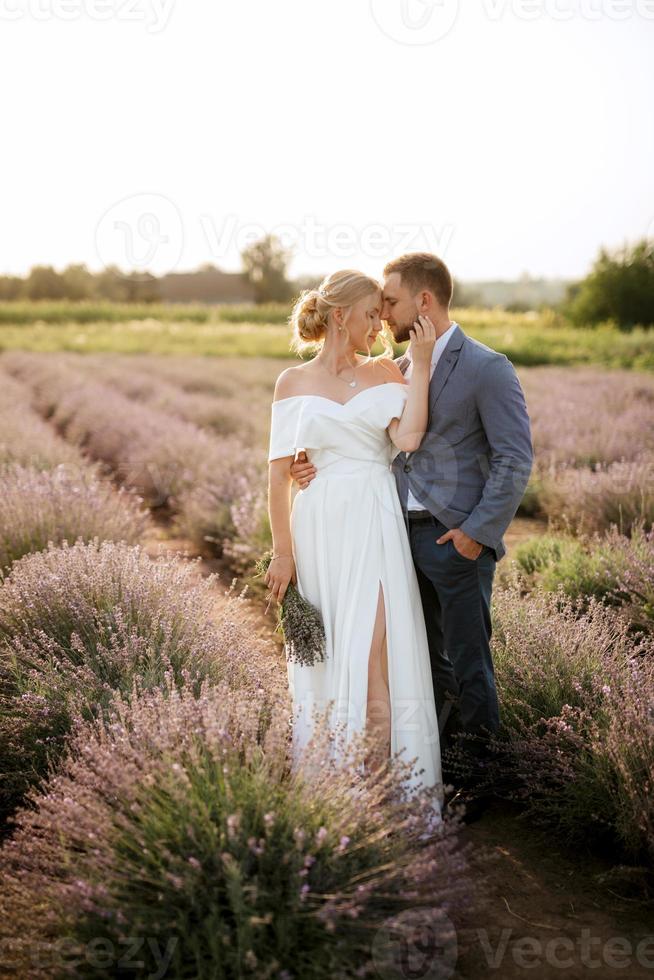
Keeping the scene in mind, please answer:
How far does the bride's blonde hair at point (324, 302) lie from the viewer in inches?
121

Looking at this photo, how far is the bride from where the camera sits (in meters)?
3.12

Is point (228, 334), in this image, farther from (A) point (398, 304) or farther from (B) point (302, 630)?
(B) point (302, 630)

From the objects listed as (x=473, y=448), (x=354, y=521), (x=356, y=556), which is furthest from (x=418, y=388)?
(x=356, y=556)

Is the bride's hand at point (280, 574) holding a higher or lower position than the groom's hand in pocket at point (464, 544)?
lower

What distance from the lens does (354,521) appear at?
124 inches

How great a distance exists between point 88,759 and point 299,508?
1.16 m

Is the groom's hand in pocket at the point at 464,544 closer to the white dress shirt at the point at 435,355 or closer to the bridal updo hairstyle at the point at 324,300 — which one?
the white dress shirt at the point at 435,355

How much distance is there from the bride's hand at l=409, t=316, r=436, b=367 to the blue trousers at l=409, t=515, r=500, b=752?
61 cm

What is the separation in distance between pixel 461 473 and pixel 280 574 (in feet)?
2.58

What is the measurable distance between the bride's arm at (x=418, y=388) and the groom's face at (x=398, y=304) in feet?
0.14

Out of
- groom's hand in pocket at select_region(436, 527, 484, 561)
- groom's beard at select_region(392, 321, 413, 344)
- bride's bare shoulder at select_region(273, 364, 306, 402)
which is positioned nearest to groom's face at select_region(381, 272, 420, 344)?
groom's beard at select_region(392, 321, 413, 344)

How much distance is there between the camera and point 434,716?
10.7 ft

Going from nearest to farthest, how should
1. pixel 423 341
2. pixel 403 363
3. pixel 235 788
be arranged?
pixel 235 788, pixel 423 341, pixel 403 363

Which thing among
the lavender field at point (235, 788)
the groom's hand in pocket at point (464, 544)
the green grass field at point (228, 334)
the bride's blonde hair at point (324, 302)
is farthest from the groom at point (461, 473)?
the green grass field at point (228, 334)
